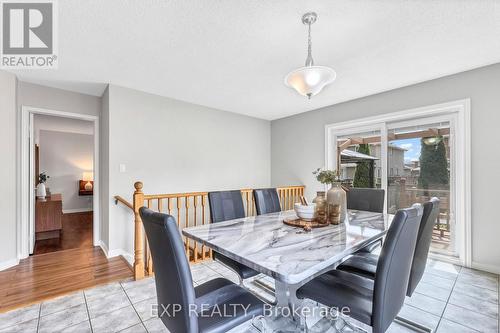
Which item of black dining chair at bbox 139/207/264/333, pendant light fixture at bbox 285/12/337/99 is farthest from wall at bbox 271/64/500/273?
black dining chair at bbox 139/207/264/333

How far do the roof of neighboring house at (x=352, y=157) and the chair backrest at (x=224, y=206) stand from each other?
102 inches

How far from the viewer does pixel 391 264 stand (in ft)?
3.64

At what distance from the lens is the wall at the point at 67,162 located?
21.8 feet

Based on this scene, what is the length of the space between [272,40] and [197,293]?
215 cm

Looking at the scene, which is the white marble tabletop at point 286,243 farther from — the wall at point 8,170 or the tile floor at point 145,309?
the wall at point 8,170

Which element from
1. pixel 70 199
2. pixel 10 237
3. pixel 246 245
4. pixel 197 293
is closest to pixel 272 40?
pixel 246 245

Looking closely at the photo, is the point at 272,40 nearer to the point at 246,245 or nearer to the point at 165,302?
the point at 246,245

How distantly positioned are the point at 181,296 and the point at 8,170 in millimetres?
3221

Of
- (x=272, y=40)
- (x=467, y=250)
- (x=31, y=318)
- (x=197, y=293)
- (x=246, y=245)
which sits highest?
(x=272, y=40)

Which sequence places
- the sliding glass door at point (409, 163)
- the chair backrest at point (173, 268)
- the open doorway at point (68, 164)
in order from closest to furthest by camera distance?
the chair backrest at point (173, 268), the sliding glass door at point (409, 163), the open doorway at point (68, 164)

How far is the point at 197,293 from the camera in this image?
52.7 inches

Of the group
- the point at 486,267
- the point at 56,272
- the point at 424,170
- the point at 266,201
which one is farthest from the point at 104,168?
the point at 486,267

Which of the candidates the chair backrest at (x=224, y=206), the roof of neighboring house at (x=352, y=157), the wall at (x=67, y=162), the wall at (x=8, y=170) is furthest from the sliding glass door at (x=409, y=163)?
the wall at (x=67, y=162)

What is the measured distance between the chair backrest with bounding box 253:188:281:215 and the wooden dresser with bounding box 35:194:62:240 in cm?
403
